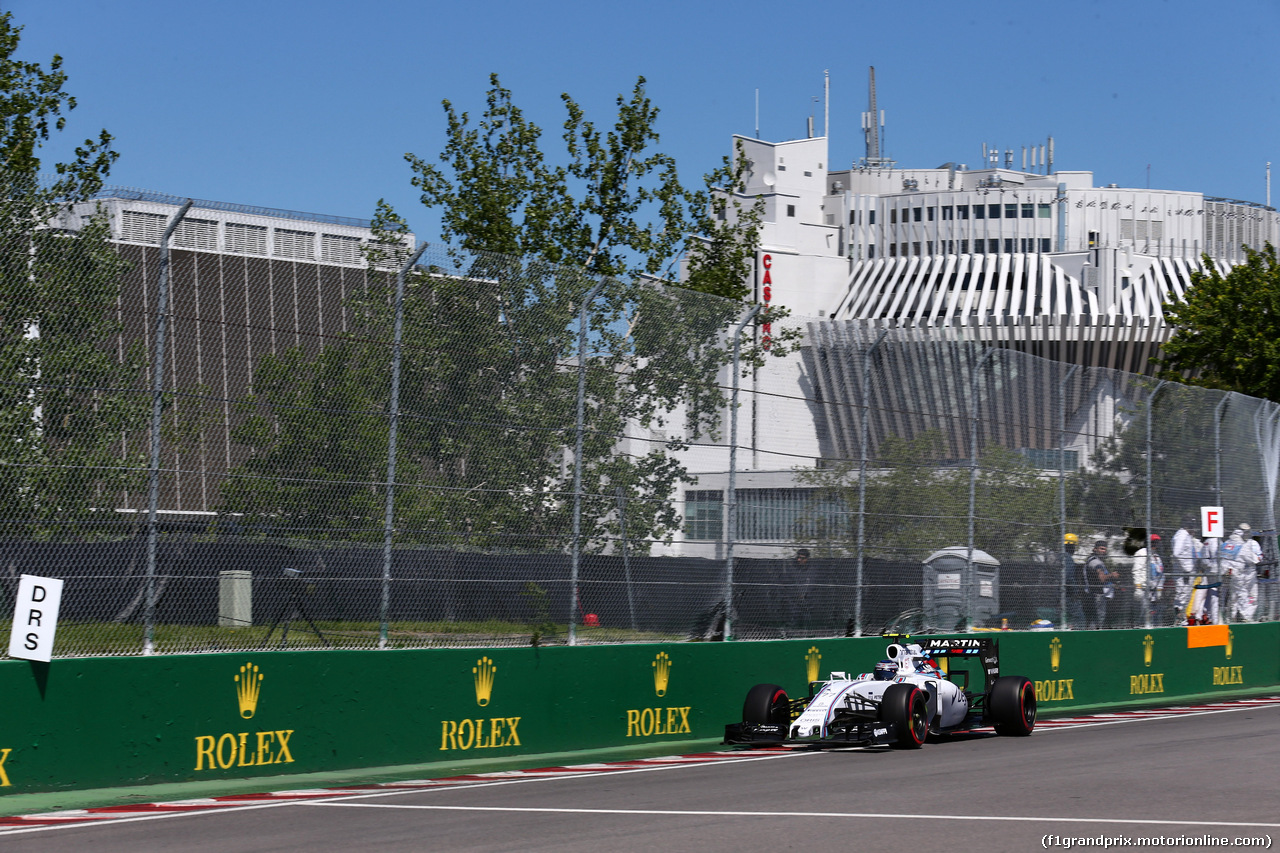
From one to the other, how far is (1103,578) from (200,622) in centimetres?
1346

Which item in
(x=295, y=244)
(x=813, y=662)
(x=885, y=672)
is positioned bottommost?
(x=813, y=662)

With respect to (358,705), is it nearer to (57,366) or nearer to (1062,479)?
(57,366)

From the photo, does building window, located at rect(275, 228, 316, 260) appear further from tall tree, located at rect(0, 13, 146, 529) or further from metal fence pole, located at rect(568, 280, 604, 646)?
metal fence pole, located at rect(568, 280, 604, 646)

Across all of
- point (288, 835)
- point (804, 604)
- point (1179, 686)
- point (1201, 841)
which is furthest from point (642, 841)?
point (1179, 686)

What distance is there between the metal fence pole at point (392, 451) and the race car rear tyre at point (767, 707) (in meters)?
3.45

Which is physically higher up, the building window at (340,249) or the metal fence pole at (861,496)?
the building window at (340,249)

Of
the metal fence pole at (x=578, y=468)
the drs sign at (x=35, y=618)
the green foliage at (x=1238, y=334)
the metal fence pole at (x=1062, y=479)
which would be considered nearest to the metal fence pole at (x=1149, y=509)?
the metal fence pole at (x=1062, y=479)

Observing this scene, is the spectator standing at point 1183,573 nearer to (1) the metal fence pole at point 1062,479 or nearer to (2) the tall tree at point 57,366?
(1) the metal fence pole at point 1062,479

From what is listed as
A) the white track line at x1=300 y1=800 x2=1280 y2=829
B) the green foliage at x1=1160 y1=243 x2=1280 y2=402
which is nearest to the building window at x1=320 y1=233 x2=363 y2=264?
the white track line at x1=300 y1=800 x2=1280 y2=829

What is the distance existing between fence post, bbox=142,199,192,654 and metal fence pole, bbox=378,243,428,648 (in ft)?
6.32

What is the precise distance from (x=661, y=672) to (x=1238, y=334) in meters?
31.3

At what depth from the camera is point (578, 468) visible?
13.6m

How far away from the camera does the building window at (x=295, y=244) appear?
10.9 m

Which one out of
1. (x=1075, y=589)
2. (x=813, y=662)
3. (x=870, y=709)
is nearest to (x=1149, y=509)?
(x=1075, y=589)
